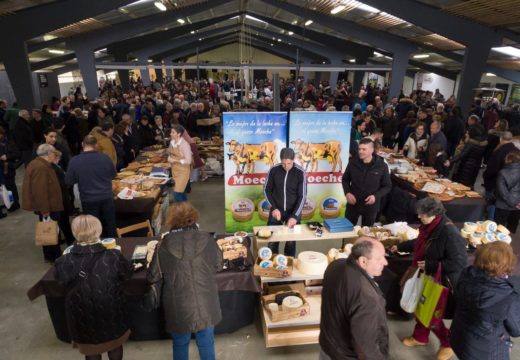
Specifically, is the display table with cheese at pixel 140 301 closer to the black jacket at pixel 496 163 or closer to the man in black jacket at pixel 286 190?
the man in black jacket at pixel 286 190

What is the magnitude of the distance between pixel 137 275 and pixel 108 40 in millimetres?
9384

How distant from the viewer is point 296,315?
2873 mm

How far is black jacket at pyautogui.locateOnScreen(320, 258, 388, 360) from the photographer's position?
5.58ft

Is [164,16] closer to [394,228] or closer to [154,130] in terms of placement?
[154,130]

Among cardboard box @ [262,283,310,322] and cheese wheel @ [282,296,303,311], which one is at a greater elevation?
cheese wheel @ [282,296,303,311]

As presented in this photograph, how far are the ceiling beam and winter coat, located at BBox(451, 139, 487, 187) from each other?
11.1 ft

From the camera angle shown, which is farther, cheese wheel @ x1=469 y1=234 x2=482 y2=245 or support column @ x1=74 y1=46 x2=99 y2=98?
support column @ x1=74 y1=46 x2=99 y2=98

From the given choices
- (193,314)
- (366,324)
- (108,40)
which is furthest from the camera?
(108,40)

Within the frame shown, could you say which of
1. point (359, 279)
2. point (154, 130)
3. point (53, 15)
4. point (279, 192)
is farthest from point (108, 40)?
point (359, 279)

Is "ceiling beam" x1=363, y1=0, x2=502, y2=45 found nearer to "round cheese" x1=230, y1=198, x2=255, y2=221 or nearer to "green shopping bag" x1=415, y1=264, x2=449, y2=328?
"round cheese" x1=230, y1=198, x2=255, y2=221

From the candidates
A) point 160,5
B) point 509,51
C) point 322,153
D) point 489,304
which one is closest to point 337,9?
point 160,5

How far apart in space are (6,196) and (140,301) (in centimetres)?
403

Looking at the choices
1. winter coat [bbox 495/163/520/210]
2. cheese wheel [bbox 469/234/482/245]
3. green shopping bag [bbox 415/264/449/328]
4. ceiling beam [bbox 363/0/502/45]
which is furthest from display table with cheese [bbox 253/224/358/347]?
ceiling beam [bbox 363/0/502/45]

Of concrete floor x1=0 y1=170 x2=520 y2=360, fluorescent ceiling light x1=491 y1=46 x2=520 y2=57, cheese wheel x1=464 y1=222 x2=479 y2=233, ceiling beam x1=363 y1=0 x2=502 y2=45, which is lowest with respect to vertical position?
concrete floor x1=0 y1=170 x2=520 y2=360
